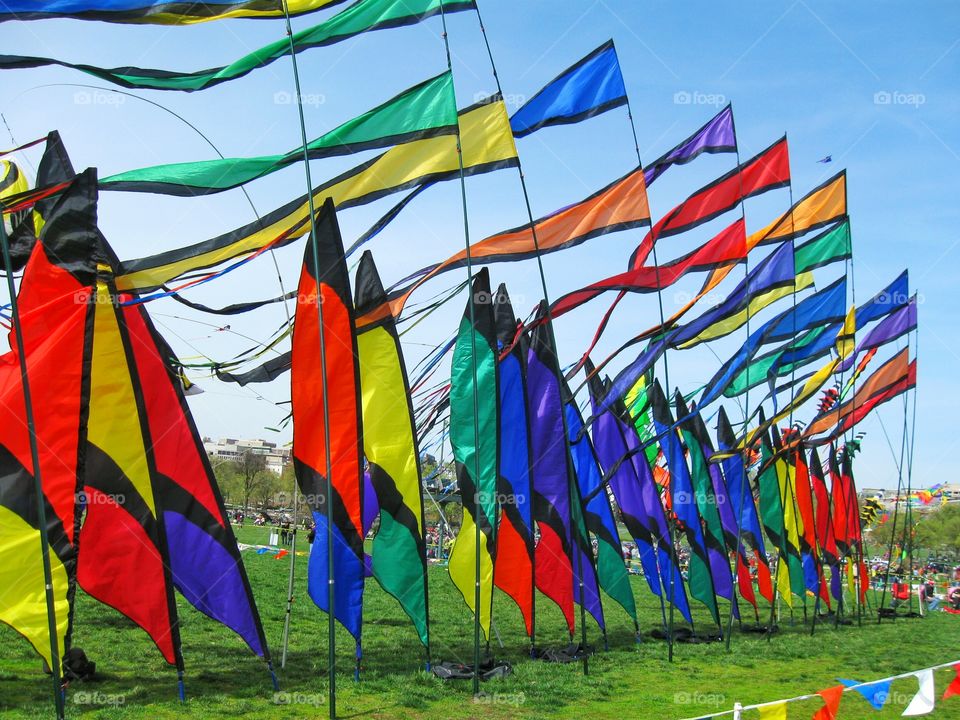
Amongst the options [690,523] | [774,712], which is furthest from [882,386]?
[774,712]

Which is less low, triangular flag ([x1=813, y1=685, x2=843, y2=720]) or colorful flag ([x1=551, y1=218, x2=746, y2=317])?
colorful flag ([x1=551, y1=218, x2=746, y2=317])

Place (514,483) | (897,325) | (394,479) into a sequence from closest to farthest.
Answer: (394,479)
(514,483)
(897,325)

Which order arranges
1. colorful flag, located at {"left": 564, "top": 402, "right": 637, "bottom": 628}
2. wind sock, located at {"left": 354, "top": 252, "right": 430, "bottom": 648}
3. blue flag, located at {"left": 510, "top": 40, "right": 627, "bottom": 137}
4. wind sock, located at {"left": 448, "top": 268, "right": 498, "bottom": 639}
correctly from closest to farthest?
wind sock, located at {"left": 354, "top": 252, "right": 430, "bottom": 648}
wind sock, located at {"left": 448, "top": 268, "right": 498, "bottom": 639}
blue flag, located at {"left": 510, "top": 40, "right": 627, "bottom": 137}
colorful flag, located at {"left": 564, "top": 402, "right": 637, "bottom": 628}

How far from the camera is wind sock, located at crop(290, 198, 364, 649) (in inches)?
452

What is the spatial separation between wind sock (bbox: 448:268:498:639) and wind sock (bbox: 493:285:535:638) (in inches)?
21.6

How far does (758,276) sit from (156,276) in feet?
42.7

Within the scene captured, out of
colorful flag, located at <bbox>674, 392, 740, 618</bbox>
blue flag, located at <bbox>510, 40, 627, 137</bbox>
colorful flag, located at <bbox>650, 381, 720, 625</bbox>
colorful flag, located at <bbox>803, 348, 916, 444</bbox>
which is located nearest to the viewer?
blue flag, located at <bbox>510, 40, 627, 137</bbox>

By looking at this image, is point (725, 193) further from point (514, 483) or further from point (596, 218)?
point (514, 483)

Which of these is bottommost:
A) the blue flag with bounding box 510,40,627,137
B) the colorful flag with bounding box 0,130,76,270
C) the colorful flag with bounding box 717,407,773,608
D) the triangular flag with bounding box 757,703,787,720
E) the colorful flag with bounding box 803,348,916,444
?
the triangular flag with bounding box 757,703,787,720

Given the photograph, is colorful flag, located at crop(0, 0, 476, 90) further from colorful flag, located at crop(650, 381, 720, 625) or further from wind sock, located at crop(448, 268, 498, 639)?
colorful flag, located at crop(650, 381, 720, 625)

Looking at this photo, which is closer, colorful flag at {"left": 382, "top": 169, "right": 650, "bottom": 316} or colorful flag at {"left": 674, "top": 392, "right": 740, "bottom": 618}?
colorful flag at {"left": 382, "top": 169, "right": 650, "bottom": 316}

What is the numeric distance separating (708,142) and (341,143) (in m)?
8.48

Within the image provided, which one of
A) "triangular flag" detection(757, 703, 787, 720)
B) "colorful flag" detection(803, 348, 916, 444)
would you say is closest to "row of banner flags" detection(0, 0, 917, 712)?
"triangular flag" detection(757, 703, 787, 720)

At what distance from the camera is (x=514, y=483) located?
1560cm
